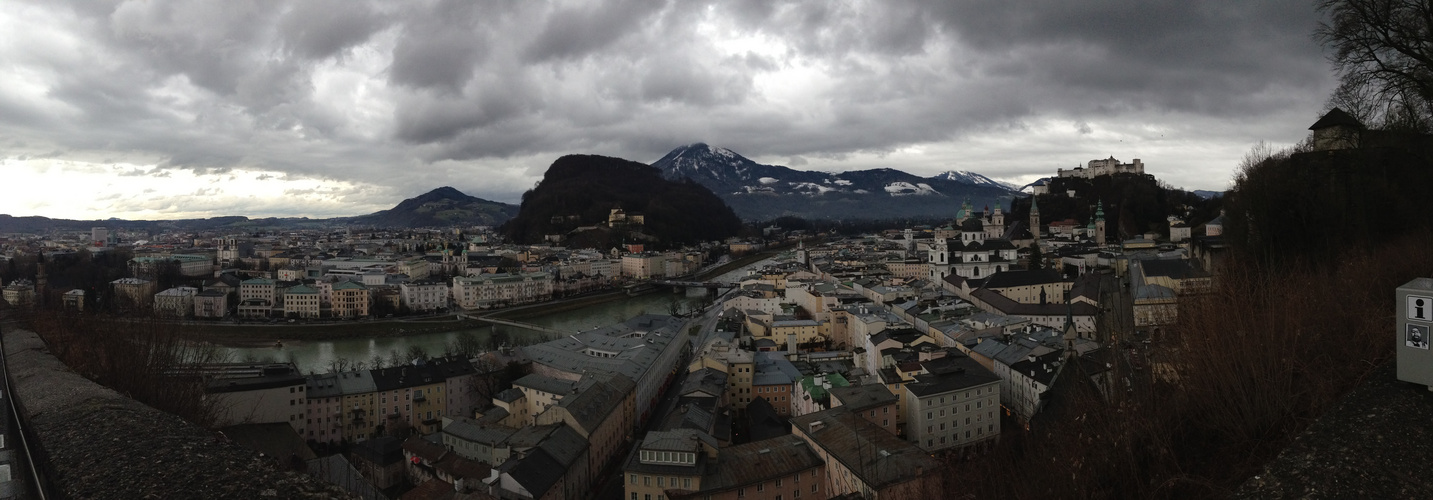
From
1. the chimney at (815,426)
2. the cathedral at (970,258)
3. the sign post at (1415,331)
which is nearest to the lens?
the sign post at (1415,331)

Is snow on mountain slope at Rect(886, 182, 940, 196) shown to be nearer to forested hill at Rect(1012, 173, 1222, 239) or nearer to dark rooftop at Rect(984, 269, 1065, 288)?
forested hill at Rect(1012, 173, 1222, 239)

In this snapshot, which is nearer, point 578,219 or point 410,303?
point 410,303

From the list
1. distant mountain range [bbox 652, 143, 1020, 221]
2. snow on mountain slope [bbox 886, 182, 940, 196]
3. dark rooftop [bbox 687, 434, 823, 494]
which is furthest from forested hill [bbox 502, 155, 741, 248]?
snow on mountain slope [bbox 886, 182, 940, 196]

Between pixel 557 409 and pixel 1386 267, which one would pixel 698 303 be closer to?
pixel 557 409

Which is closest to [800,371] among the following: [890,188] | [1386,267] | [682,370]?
[682,370]

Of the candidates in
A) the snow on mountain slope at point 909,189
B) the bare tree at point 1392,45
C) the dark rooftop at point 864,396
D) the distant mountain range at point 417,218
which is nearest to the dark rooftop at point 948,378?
the dark rooftop at point 864,396

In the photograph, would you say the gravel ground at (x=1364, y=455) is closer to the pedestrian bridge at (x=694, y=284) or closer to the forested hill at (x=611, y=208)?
A: the pedestrian bridge at (x=694, y=284)
